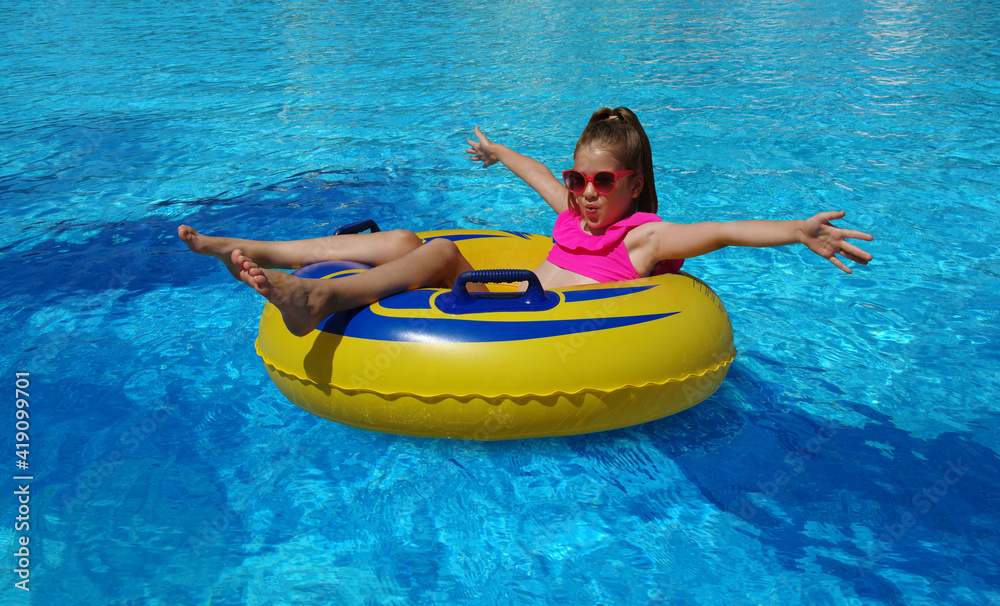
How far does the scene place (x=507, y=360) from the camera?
2619 millimetres

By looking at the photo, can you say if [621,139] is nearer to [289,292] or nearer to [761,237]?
[761,237]

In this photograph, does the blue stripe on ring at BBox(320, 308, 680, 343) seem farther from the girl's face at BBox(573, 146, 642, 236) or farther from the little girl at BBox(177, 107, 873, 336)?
the girl's face at BBox(573, 146, 642, 236)

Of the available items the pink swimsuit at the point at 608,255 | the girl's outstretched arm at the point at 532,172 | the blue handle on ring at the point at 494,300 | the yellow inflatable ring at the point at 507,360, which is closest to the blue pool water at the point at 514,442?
the yellow inflatable ring at the point at 507,360

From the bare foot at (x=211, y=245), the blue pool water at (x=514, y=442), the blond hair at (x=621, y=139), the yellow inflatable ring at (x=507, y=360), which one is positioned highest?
the blond hair at (x=621, y=139)

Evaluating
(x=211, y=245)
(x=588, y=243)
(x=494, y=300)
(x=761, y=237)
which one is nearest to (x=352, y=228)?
(x=211, y=245)

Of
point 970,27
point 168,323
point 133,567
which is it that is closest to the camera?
point 133,567

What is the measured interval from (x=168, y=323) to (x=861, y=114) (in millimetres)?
6616

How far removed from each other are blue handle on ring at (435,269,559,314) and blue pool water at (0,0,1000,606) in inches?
12.8

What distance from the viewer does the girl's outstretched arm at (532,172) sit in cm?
384

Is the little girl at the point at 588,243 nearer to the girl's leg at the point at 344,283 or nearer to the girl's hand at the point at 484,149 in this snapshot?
the girl's leg at the point at 344,283

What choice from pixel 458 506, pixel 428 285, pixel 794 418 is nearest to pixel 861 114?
pixel 794 418

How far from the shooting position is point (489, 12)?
16.4 metres

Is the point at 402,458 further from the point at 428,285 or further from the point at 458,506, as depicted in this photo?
the point at 428,285

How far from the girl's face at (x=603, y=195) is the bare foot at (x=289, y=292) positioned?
1.16 metres
